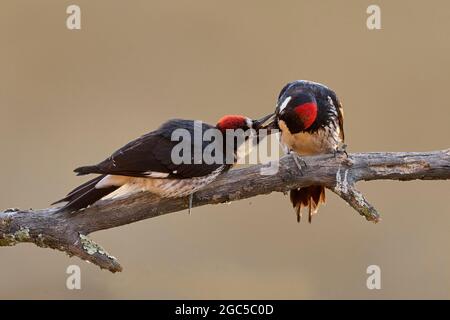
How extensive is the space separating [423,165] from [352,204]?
33cm

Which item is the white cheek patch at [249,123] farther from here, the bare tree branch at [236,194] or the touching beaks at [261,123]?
the bare tree branch at [236,194]

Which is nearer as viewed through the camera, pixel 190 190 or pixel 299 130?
pixel 190 190

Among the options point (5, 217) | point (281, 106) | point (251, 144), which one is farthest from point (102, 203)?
point (281, 106)

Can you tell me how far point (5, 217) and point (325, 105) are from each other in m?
1.53

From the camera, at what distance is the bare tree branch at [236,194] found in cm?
378

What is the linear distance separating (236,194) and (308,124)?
0.63 meters

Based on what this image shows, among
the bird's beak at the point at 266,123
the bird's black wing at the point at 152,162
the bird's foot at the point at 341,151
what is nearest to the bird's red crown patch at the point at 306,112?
the bird's beak at the point at 266,123

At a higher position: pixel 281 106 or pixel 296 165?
pixel 281 106

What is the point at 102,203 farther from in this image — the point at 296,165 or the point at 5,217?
the point at 296,165

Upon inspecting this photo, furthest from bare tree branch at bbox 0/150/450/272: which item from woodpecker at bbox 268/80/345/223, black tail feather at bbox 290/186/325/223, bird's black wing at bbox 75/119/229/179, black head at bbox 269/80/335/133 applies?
black tail feather at bbox 290/186/325/223

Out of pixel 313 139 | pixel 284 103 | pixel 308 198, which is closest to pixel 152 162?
pixel 284 103

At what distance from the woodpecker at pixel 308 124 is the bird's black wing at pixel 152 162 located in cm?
48

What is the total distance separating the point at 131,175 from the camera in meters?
3.79

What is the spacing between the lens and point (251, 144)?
4.02 m
